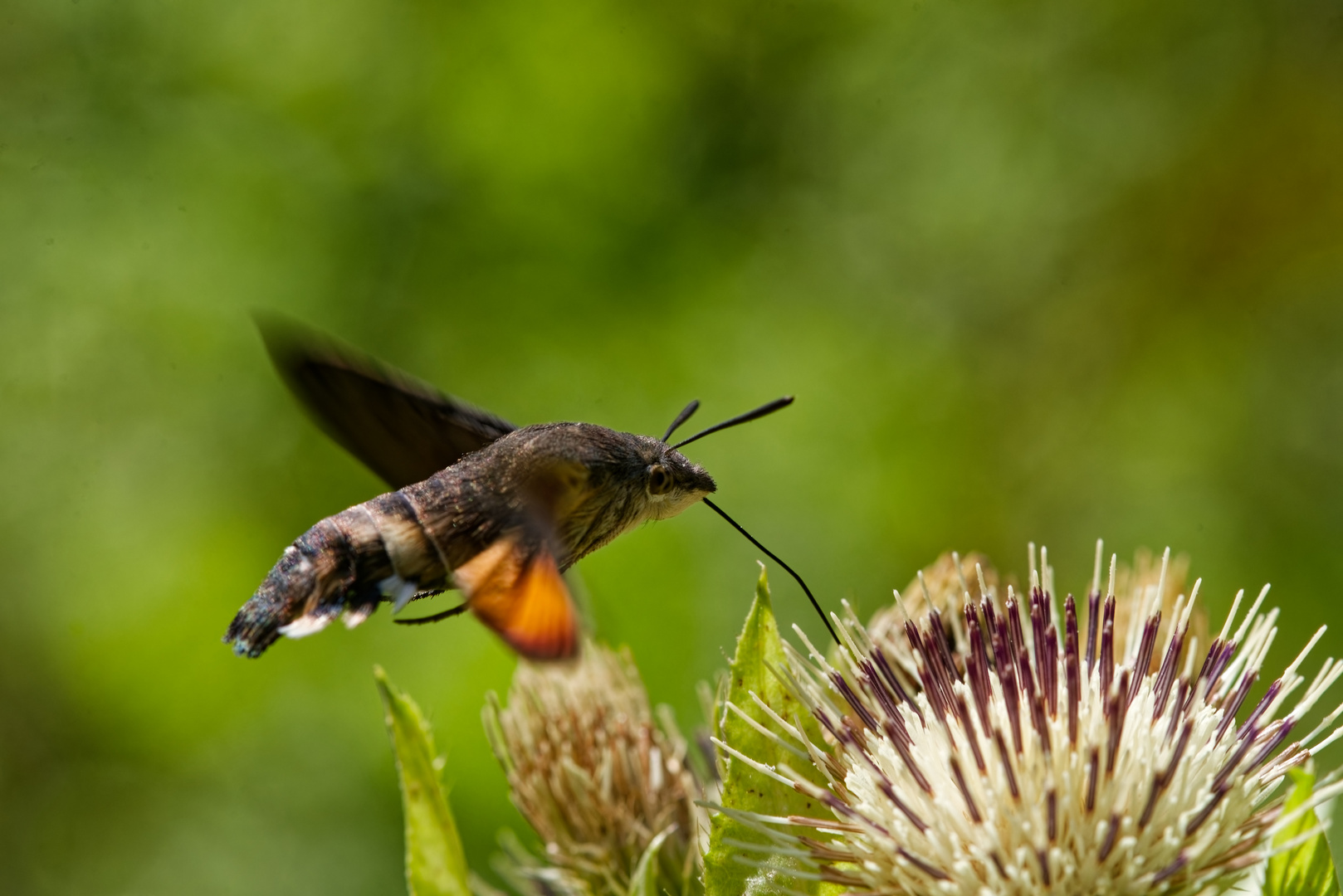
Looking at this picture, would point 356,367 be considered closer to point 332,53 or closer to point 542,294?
point 542,294

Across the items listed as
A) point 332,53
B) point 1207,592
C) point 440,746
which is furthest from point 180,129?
point 1207,592

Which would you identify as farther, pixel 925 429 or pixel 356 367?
pixel 925 429

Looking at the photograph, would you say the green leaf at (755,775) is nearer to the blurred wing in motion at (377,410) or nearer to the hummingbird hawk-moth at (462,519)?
the hummingbird hawk-moth at (462,519)

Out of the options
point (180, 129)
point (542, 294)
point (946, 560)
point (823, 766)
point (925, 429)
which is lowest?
point (823, 766)

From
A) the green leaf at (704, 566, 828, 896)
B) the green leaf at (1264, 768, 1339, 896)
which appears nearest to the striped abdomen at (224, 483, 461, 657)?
the green leaf at (704, 566, 828, 896)

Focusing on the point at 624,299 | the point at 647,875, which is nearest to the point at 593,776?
the point at 647,875

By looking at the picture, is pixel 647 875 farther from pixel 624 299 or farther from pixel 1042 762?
pixel 624 299

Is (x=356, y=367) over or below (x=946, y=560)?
over

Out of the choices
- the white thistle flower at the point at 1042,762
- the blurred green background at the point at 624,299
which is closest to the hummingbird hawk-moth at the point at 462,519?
the white thistle flower at the point at 1042,762
